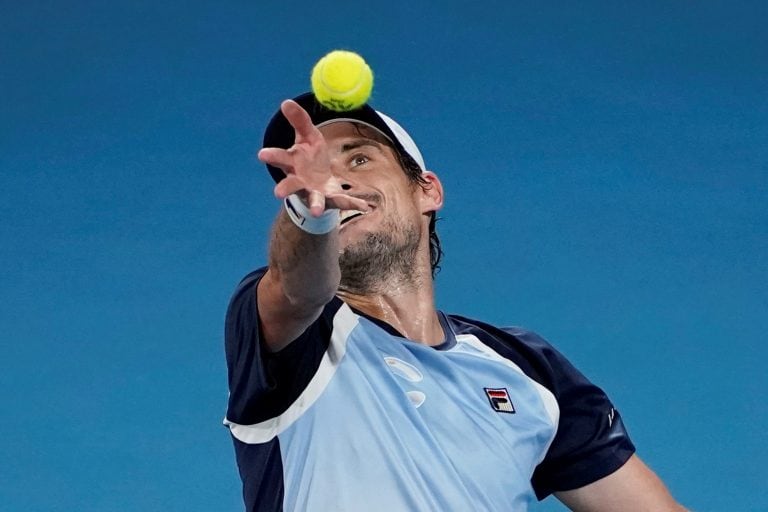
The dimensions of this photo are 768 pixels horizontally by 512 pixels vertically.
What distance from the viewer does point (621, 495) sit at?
183 centimetres

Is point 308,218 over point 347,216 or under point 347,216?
under

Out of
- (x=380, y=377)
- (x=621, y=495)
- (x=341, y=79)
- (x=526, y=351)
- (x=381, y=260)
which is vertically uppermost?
(x=341, y=79)

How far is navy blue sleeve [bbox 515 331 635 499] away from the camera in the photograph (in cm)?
181

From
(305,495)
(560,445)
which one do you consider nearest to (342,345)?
(305,495)

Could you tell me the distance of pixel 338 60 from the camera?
1.59 m

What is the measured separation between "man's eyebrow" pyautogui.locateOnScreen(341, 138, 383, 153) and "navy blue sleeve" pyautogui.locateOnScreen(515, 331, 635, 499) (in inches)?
14.1

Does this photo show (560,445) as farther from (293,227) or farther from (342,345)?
(293,227)

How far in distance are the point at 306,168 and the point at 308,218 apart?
0.22 feet

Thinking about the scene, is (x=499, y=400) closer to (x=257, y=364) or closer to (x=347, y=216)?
(x=347, y=216)

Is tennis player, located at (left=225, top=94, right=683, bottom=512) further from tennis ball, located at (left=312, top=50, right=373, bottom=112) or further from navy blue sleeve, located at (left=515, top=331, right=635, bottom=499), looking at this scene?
tennis ball, located at (left=312, top=50, right=373, bottom=112)

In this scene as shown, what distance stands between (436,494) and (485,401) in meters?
0.21

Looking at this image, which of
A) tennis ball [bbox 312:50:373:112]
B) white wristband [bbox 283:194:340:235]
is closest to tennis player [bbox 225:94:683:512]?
white wristband [bbox 283:194:340:235]

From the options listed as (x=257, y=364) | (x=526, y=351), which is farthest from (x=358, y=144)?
(x=257, y=364)

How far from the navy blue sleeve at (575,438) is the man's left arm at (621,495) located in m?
0.01
